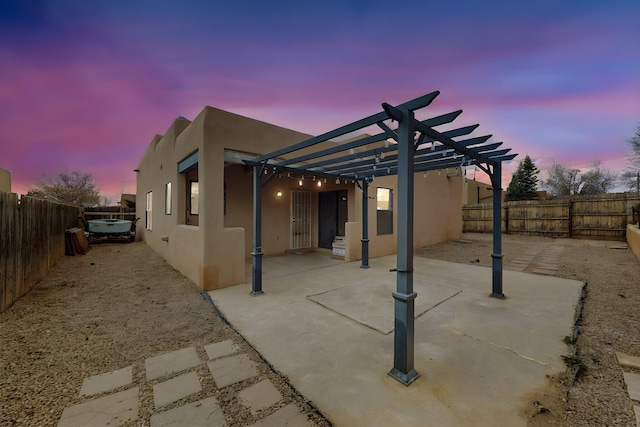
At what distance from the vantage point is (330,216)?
8.46 meters

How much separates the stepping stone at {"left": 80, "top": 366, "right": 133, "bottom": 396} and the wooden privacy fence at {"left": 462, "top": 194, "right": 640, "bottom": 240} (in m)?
15.6

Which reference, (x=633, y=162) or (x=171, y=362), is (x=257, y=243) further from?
(x=633, y=162)

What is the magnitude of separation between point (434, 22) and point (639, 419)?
277 inches

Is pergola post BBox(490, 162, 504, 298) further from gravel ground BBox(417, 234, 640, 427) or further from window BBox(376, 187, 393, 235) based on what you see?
window BBox(376, 187, 393, 235)

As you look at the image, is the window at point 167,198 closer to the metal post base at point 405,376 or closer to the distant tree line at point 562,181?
the metal post base at point 405,376

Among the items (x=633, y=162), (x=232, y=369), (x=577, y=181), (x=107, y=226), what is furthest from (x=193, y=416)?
(x=577, y=181)

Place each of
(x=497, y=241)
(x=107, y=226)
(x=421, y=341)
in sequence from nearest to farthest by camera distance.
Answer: (x=421, y=341) < (x=497, y=241) < (x=107, y=226)

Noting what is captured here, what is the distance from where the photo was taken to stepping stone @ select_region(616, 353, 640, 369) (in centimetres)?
222

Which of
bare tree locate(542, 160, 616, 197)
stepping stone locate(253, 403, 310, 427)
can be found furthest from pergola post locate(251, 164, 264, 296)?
bare tree locate(542, 160, 616, 197)

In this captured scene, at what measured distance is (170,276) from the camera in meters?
5.51

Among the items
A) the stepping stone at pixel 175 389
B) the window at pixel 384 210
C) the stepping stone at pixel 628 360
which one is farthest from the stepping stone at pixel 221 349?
the window at pixel 384 210

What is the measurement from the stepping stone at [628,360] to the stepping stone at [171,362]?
3899 millimetres

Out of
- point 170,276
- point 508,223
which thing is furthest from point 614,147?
point 170,276

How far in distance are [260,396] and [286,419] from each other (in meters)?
0.32
